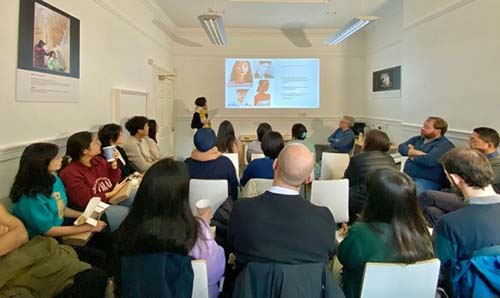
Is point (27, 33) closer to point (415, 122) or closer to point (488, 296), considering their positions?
point (488, 296)

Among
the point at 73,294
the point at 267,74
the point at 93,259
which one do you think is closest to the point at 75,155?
the point at 93,259

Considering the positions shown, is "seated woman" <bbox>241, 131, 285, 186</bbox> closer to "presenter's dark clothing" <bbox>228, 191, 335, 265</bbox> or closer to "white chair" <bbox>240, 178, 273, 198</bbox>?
"white chair" <bbox>240, 178, 273, 198</bbox>

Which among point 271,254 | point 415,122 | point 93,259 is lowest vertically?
point 93,259

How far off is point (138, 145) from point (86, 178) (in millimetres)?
1477

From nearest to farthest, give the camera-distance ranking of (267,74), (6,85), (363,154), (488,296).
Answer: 1. (488,296)
2. (6,85)
3. (363,154)
4. (267,74)

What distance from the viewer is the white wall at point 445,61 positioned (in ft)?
12.7

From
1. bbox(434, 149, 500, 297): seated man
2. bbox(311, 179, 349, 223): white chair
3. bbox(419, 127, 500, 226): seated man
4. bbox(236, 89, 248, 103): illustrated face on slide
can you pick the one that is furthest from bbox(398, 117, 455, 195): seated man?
bbox(236, 89, 248, 103): illustrated face on slide

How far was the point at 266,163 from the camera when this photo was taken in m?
3.24

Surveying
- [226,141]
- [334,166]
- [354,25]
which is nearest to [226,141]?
[226,141]

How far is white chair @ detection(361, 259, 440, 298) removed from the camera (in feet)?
5.01

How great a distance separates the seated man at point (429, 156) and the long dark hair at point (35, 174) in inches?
135

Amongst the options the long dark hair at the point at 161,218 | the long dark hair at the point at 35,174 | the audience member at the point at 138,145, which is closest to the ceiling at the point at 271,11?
the audience member at the point at 138,145

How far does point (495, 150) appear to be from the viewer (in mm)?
3369

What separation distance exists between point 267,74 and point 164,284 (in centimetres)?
728
